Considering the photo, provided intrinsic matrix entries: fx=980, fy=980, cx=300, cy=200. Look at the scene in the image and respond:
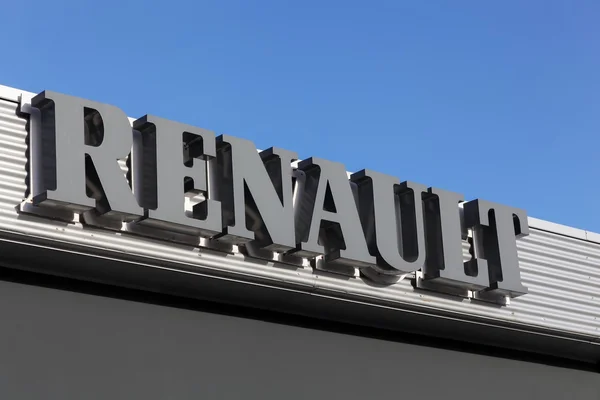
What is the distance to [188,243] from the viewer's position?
8906 millimetres

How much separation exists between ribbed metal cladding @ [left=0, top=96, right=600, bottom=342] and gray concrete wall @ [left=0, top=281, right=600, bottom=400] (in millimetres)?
632

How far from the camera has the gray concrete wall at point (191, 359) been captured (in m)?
8.27

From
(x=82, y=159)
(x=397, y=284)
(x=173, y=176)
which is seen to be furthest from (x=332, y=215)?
(x=82, y=159)

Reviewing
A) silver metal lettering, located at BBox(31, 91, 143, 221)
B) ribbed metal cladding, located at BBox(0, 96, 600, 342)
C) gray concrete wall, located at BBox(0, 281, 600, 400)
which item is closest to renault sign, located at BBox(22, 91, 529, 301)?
silver metal lettering, located at BBox(31, 91, 143, 221)

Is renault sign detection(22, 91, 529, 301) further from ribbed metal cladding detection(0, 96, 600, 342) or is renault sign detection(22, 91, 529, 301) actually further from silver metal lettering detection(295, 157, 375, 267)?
ribbed metal cladding detection(0, 96, 600, 342)

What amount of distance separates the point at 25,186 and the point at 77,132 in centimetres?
64

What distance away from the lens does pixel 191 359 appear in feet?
30.2

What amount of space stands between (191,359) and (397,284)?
249cm

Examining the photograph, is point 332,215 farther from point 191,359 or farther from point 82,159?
point 82,159

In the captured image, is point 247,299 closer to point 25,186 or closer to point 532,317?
point 25,186

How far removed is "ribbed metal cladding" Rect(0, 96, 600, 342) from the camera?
8.12m

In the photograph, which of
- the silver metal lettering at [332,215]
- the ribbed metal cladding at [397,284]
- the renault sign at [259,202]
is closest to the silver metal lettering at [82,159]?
the renault sign at [259,202]

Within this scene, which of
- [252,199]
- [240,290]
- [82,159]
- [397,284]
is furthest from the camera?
[397,284]

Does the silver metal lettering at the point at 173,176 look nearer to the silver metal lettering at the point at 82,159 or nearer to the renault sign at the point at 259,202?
the renault sign at the point at 259,202
